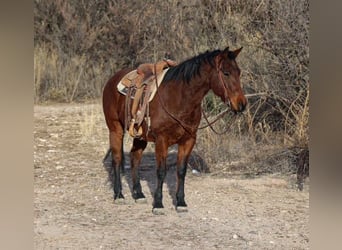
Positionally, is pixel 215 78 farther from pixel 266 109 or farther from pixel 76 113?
pixel 76 113

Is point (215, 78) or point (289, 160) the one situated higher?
point (215, 78)

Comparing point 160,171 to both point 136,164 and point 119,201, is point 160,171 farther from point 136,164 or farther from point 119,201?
point 119,201

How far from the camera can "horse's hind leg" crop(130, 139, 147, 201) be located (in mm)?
4965

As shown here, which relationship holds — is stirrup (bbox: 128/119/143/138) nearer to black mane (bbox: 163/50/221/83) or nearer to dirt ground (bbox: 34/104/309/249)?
dirt ground (bbox: 34/104/309/249)

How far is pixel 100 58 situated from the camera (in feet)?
16.4

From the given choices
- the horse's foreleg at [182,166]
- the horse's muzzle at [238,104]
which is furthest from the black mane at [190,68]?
the horse's foreleg at [182,166]

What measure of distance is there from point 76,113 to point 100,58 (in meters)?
0.31

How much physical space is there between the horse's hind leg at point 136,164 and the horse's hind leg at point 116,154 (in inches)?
2.6

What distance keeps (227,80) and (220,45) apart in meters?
0.20

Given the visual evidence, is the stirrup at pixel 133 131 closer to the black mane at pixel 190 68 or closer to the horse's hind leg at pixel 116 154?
the horse's hind leg at pixel 116 154

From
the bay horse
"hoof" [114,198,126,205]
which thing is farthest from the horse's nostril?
"hoof" [114,198,126,205]

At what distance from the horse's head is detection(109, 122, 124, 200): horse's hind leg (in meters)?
0.55
